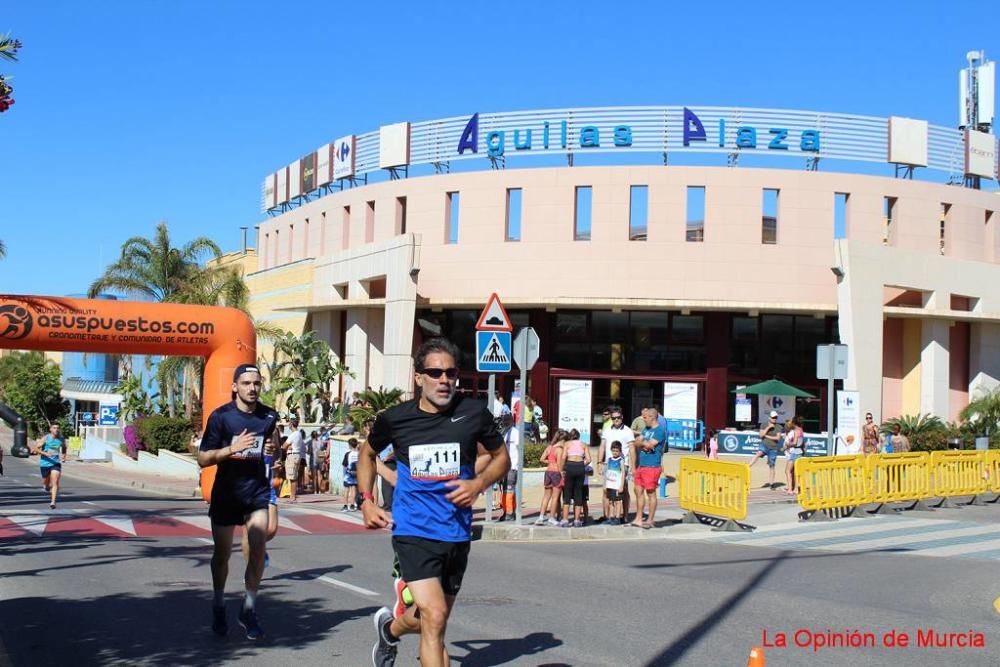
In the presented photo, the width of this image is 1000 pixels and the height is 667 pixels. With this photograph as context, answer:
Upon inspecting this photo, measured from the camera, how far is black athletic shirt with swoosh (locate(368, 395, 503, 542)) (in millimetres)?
5508

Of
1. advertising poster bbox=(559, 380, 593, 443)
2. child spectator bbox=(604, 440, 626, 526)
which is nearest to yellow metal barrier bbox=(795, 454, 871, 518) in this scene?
child spectator bbox=(604, 440, 626, 526)

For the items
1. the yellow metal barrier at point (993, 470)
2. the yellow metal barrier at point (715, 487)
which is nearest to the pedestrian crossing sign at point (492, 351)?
the yellow metal barrier at point (715, 487)

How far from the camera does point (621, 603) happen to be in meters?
9.23

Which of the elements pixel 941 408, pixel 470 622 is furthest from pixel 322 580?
pixel 941 408

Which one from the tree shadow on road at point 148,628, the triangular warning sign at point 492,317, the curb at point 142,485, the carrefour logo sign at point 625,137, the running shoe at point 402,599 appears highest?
the carrefour logo sign at point 625,137

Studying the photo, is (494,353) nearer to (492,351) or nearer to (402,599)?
(492,351)

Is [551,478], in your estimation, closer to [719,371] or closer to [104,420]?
[719,371]

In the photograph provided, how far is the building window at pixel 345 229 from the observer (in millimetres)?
39562

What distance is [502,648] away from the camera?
720cm

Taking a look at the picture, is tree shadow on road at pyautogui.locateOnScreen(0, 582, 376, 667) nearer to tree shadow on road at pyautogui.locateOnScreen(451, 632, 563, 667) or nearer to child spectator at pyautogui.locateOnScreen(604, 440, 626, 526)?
A: tree shadow on road at pyautogui.locateOnScreen(451, 632, 563, 667)

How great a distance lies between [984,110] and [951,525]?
99.2 ft

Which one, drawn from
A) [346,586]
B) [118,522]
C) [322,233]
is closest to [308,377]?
[322,233]

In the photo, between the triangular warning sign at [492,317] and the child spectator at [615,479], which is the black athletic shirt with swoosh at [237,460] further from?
the child spectator at [615,479]

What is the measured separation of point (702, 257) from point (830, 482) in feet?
51.7
